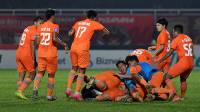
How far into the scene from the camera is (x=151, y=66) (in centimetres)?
1748

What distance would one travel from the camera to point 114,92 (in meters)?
17.0

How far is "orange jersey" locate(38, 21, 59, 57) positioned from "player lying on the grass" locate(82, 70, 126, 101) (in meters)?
1.18

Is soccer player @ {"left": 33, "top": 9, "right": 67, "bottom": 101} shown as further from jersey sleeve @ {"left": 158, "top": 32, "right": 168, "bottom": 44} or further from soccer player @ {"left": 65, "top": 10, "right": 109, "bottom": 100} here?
jersey sleeve @ {"left": 158, "top": 32, "right": 168, "bottom": 44}

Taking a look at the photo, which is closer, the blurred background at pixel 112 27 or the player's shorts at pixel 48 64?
the player's shorts at pixel 48 64

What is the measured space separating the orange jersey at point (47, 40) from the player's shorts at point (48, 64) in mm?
102

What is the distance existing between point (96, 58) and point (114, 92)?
18.2m

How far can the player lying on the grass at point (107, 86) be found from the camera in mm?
16906

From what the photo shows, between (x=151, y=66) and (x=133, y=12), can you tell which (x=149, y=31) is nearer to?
(x=133, y=12)

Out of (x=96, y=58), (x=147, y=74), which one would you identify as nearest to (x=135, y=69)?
(x=147, y=74)

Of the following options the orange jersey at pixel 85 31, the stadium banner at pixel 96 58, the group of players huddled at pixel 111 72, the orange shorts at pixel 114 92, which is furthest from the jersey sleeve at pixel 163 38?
the stadium banner at pixel 96 58

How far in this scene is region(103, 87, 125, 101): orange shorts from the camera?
16.9 m

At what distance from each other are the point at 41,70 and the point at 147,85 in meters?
2.58

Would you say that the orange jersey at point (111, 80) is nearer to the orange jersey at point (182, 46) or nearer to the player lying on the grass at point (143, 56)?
the orange jersey at point (182, 46)

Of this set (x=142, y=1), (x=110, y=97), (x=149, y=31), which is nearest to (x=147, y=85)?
(x=110, y=97)
